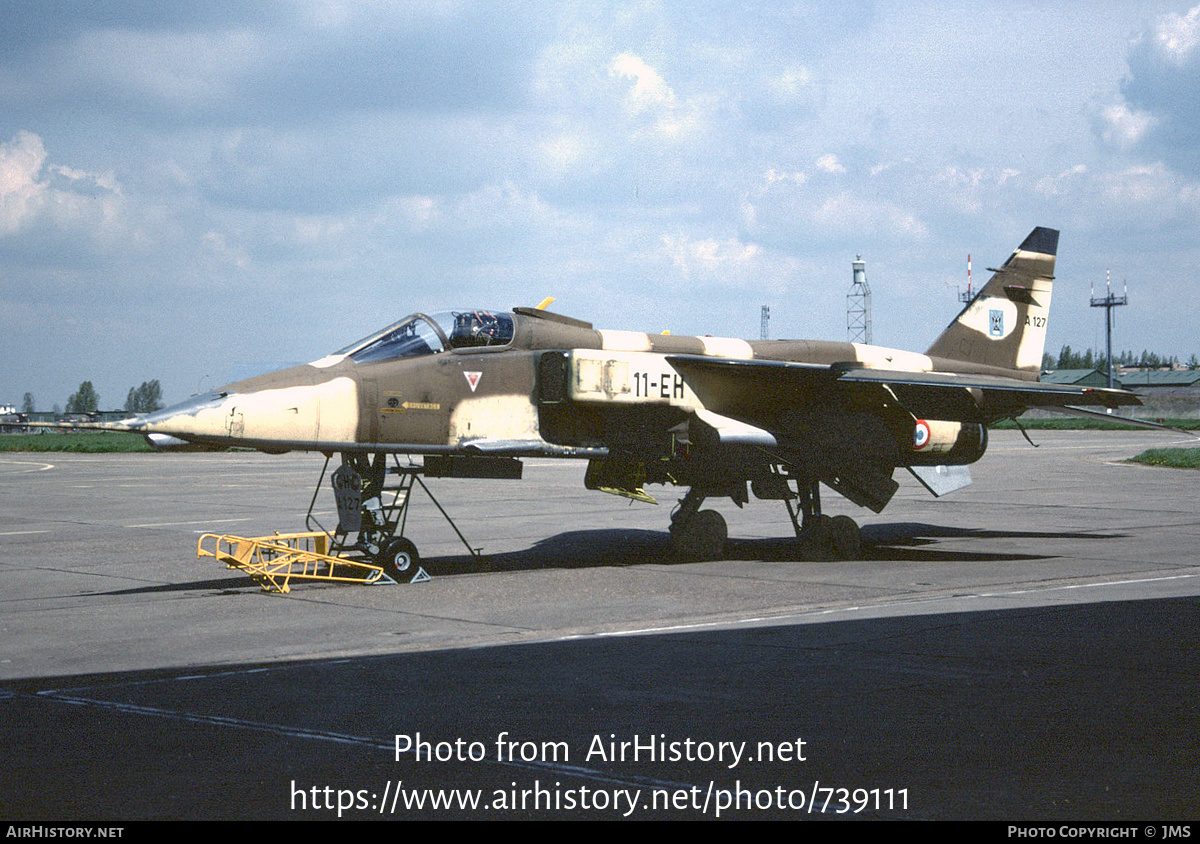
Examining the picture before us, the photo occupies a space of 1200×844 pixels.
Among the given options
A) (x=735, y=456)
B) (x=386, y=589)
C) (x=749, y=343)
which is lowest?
(x=386, y=589)

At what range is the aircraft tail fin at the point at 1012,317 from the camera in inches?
789

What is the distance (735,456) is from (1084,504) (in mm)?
11450

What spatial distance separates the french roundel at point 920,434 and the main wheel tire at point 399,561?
24.7ft

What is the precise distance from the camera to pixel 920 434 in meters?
17.3

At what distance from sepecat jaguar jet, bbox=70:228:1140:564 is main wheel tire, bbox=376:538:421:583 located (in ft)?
0.13

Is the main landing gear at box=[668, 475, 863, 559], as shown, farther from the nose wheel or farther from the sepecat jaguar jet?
the nose wheel

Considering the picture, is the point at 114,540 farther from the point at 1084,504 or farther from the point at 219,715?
the point at 1084,504

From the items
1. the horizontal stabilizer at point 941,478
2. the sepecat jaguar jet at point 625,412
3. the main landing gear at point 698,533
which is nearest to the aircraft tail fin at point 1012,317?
the sepecat jaguar jet at point 625,412

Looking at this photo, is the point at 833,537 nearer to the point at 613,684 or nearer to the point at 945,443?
the point at 945,443

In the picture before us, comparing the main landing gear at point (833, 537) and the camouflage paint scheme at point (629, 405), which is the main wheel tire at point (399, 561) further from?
the main landing gear at point (833, 537)

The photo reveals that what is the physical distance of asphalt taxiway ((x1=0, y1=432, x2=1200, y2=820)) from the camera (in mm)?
5488

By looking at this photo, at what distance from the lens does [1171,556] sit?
1525 centimetres

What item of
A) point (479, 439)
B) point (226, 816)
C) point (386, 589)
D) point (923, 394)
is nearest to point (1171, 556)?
point (923, 394)

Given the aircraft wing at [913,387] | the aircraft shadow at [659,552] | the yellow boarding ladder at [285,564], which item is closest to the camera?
the yellow boarding ladder at [285,564]
